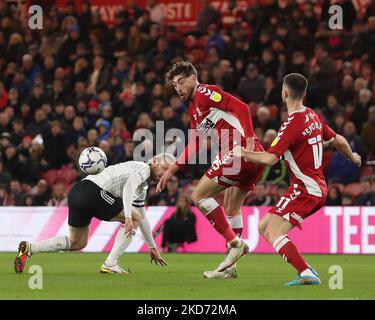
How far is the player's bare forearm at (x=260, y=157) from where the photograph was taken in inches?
420

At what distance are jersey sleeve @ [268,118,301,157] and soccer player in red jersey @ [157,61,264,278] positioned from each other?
103 centimetres

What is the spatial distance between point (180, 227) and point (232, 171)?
7448 millimetres

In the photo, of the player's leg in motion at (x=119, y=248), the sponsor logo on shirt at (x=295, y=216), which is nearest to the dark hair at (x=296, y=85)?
the sponsor logo on shirt at (x=295, y=216)

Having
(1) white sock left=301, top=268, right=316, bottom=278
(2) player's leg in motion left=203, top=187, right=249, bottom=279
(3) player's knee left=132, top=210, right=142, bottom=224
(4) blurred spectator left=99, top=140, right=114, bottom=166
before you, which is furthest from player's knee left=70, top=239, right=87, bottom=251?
(4) blurred spectator left=99, top=140, right=114, bottom=166

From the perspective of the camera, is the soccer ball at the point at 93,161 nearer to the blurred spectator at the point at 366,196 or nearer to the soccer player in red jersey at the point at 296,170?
the soccer player in red jersey at the point at 296,170

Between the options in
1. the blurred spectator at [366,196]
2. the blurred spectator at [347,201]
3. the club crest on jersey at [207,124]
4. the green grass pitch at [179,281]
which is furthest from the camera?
the blurred spectator at [347,201]

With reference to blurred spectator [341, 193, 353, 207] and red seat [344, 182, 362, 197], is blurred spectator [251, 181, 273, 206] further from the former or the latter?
red seat [344, 182, 362, 197]

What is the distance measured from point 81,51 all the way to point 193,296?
15325 mm

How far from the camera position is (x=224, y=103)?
12008 mm

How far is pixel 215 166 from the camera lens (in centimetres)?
1209

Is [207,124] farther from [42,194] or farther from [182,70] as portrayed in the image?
[42,194]

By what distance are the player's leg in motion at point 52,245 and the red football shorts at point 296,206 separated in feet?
9.67

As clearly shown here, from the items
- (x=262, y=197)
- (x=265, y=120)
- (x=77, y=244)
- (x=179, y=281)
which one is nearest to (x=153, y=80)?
(x=265, y=120)
